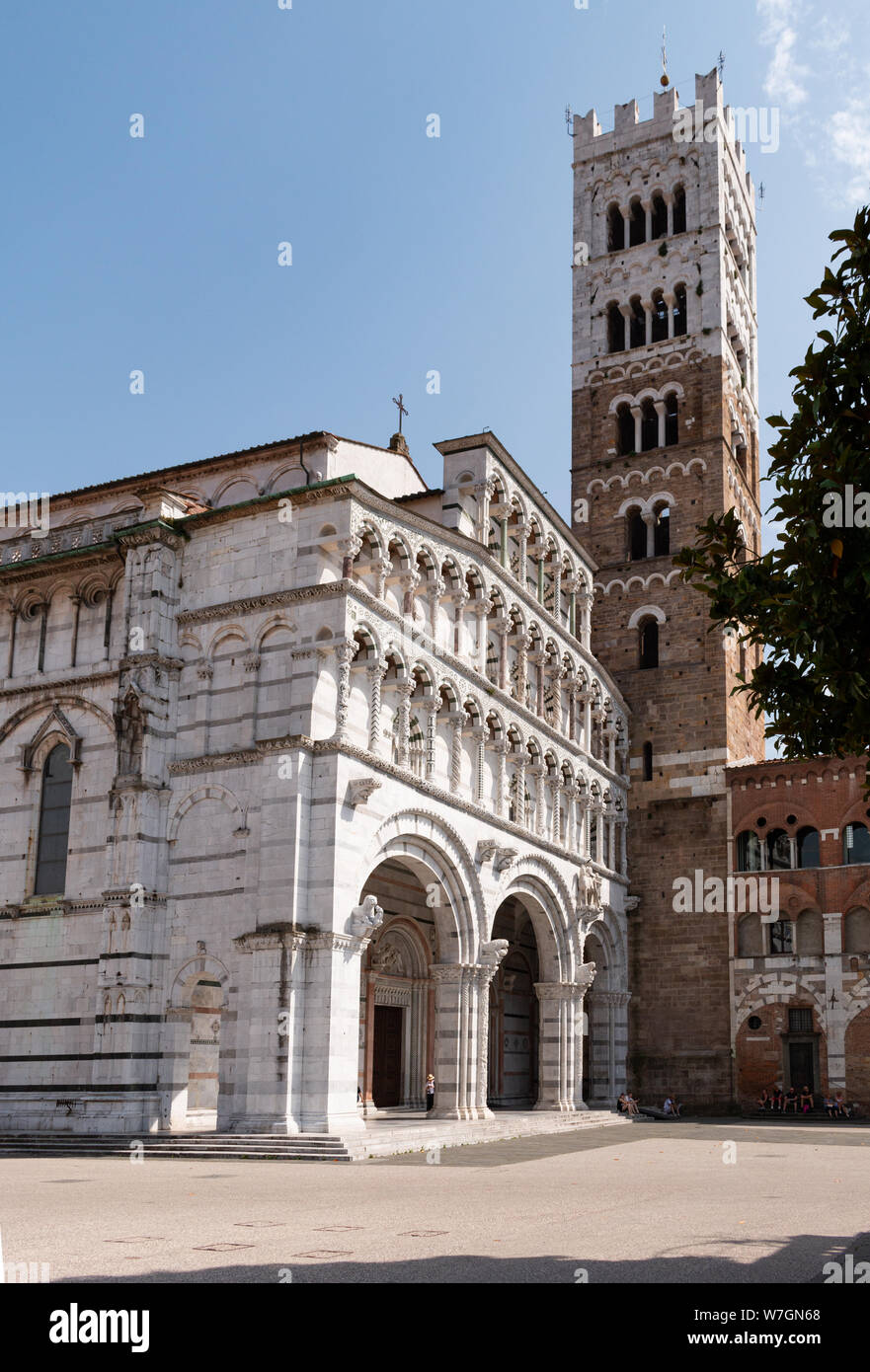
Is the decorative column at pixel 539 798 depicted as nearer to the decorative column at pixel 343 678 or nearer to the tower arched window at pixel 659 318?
the decorative column at pixel 343 678

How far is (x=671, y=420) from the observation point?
47281 millimetres

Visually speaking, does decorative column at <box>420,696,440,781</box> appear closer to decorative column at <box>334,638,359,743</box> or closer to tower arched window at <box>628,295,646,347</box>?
Answer: decorative column at <box>334,638,359,743</box>

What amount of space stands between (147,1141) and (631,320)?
35.5m

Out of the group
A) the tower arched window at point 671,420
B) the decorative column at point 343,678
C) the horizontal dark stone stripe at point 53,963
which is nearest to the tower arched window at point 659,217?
the tower arched window at point 671,420

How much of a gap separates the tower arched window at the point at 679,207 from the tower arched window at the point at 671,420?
6.94 meters

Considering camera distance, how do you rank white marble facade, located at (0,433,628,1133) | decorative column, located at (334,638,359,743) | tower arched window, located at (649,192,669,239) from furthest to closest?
1. tower arched window, located at (649,192,669,239)
2. decorative column, located at (334,638,359,743)
3. white marble facade, located at (0,433,628,1133)

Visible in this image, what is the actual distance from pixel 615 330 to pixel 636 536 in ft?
28.4

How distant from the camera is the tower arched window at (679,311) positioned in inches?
1890

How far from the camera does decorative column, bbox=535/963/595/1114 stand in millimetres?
34875

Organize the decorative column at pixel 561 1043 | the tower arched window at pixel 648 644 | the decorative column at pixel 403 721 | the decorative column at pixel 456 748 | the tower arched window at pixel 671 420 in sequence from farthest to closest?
the tower arched window at pixel 671 420, the tower arched window at pixel 648 644, the decorative column at pixel 561 1043, the decorative column at pixel 456 748, the decorative column at pixel 403 721

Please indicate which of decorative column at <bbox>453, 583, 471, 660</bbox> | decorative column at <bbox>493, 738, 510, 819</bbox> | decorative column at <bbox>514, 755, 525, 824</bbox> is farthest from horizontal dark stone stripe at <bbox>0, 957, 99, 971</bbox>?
decorative column at <bbox>514, 755, 525, 824</bbox>

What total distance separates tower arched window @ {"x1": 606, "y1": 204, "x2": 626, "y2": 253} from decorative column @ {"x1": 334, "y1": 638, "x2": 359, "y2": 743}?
30082mm

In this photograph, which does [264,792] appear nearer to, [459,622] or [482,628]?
[459,622]
